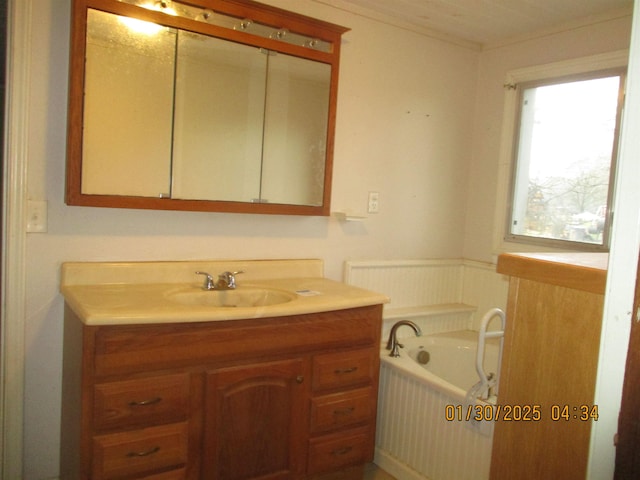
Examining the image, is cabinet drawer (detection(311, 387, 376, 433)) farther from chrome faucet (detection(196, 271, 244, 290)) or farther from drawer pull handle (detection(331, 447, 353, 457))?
chrome faucet (detection(196, 271, 244, 290))

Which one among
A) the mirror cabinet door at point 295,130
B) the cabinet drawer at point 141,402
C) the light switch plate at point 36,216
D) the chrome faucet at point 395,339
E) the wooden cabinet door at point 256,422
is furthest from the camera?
the chrome faucet at point 395,339

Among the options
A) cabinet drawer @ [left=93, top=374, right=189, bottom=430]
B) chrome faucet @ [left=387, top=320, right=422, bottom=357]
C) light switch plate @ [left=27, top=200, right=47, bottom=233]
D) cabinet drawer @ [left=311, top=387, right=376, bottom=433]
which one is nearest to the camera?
cabinet drawer @ [left=93, top=374, right=189, bottom=430]

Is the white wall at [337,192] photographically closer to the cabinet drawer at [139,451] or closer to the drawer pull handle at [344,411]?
the cabinet drawer at [139,451]

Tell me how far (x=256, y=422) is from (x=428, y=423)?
0.79m

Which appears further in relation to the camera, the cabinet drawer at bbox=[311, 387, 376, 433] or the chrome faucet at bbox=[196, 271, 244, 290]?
the chrome faucet at bbox=[196, 271, 244, 290]

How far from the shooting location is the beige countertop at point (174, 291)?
4.96 ft

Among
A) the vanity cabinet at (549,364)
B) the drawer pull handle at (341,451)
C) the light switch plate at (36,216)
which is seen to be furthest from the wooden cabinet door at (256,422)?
the vanity cabinet at (549,364)

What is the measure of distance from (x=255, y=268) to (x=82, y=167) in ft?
2.67

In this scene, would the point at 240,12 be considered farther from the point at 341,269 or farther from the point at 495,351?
the point at 495,351

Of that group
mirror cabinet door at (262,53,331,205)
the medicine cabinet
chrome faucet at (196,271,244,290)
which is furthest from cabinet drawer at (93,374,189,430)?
mirror cabinet door at (262,53,331,205)

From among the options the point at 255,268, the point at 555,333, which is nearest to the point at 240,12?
the point at 255,268

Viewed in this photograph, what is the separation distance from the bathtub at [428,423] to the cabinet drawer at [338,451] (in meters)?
0.25

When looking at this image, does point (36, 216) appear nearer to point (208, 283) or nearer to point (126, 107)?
point (126, 107)

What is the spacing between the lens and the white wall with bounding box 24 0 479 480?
180 centimetres
